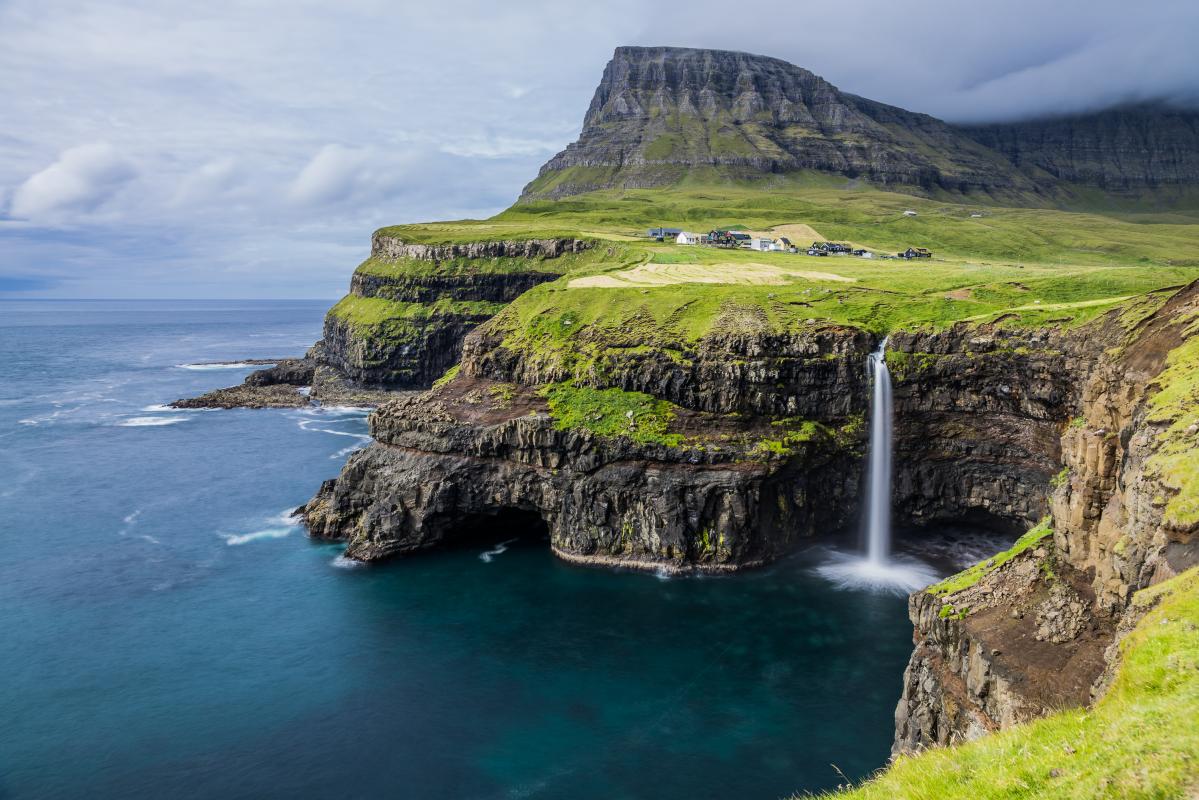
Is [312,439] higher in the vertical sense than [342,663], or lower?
higher

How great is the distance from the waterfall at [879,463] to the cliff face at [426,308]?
9296 cm

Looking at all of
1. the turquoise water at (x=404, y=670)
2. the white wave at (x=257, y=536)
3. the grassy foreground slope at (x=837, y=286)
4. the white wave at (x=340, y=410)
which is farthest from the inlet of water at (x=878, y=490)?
the white wave at (x=340, y=410)

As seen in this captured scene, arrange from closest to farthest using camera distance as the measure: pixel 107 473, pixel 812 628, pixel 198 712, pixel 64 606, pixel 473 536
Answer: pixel 198 712 < pixel 812 628 < pixel 64 606 < pixel 473 536 < pixel 107 473

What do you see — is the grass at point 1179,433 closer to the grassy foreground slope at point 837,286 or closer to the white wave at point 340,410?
the grassy foreground slope at point 837,286

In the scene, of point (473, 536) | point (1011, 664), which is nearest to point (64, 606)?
point (473, 536)

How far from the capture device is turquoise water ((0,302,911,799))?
A: 144ft

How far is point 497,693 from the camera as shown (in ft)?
172

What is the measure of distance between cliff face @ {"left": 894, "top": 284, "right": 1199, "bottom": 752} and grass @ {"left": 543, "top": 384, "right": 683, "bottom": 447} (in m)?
38.2

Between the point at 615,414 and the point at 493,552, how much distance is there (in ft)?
66.3

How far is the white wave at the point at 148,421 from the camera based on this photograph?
445ft

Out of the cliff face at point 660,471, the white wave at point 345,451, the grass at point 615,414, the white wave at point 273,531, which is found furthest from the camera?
the white wave at point 345,451

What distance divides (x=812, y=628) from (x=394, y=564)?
42155 millimetres

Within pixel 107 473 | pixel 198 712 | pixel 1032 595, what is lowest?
pixel 198 712

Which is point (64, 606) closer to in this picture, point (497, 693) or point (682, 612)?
point (497, 693)
